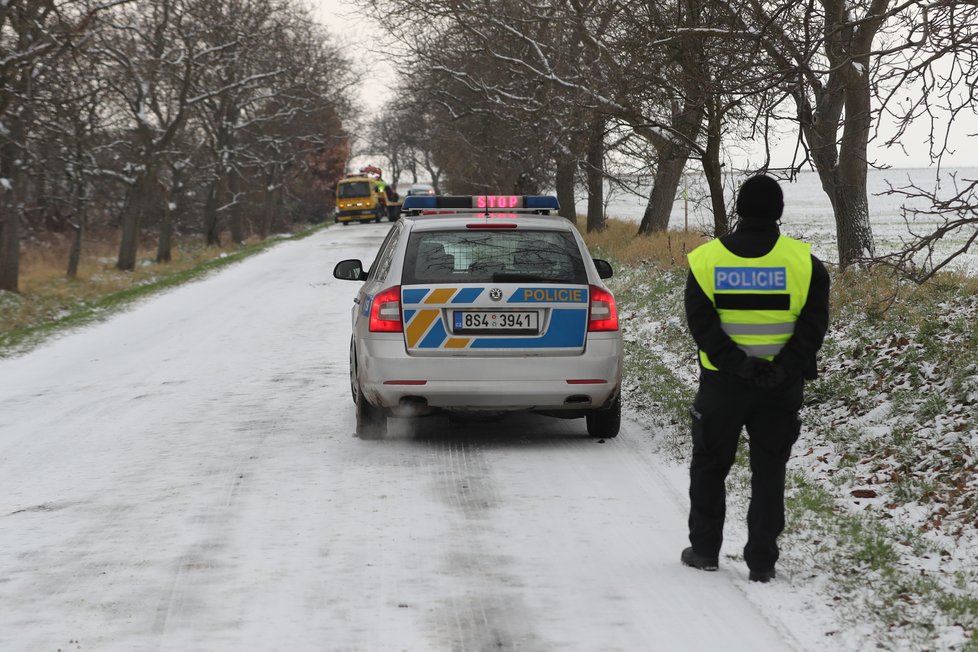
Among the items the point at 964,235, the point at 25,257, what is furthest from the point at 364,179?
the point at 964,235

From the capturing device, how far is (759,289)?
5258mm

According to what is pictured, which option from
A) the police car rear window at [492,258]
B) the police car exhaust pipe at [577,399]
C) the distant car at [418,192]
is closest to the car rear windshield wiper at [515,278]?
the police car rear window at [492,258]

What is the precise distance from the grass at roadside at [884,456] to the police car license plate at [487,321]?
1.43m

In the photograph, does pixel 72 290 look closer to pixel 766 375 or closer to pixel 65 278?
pixel 65 278

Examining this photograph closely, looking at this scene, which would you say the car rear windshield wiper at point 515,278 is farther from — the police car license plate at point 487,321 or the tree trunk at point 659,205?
the tree trunk at point 659,205

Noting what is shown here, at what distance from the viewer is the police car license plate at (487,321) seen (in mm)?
8195

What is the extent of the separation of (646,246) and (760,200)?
59.8 feet

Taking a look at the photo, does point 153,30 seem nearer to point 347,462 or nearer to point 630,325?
point 630,325

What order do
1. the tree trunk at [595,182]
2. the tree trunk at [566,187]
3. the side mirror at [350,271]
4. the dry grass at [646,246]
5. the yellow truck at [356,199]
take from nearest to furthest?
1. the side mirror at [350,271]
2. the dry grass at [646,246]
3. the tree trunk at [595,182]
4. the tree trunk at [566,187]
5. the yellow truck at [356,199]

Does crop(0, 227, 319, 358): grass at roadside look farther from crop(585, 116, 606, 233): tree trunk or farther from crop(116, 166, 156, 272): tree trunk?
crop(585, 116, 606, 233): tree trunk

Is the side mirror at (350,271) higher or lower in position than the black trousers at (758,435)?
higher

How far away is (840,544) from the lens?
586 centimetres

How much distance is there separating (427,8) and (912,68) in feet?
53.0

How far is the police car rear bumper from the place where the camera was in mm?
8164
